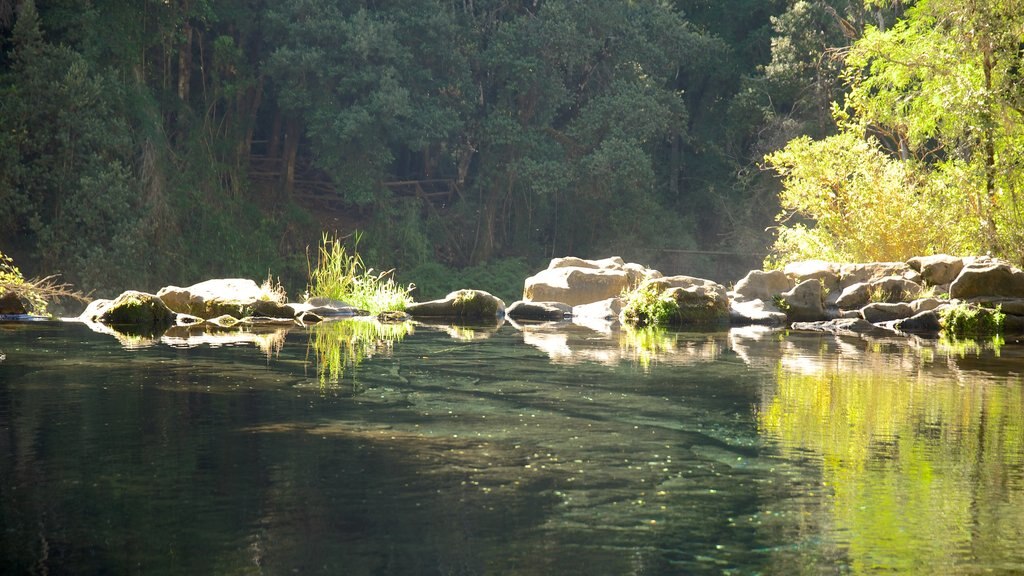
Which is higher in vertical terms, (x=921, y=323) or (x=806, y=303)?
(x=806, y=303)

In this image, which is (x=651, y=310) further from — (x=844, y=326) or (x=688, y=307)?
(x=844, y=326)

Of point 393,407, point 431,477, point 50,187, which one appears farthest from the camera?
point 50,187

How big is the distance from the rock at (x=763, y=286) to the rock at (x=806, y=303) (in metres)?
0.75

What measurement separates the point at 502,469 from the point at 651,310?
40.9 feet

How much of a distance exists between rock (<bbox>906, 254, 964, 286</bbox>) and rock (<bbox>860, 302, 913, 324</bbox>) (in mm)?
1117

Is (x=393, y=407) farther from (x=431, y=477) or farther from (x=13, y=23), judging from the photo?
(x=13, y=23)

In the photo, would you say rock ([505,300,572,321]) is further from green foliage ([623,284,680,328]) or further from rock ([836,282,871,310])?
rock ([836,282,871,310])

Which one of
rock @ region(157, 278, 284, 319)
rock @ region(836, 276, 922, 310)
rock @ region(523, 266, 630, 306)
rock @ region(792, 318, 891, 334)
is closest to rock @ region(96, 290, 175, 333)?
rock @ region(157, 278, 284, 319)

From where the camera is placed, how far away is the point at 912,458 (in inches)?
226

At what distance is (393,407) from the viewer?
7.39 m

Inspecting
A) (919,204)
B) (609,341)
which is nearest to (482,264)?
(919,204)

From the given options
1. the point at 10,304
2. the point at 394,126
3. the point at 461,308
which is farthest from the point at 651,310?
the point at 394,126

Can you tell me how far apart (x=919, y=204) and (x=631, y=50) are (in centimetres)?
1690

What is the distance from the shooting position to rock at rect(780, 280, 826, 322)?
58.2 ft
